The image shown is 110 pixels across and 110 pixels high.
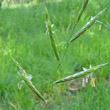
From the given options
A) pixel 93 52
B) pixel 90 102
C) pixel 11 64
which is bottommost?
pixel 93 52

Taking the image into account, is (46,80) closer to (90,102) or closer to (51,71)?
(51,71)

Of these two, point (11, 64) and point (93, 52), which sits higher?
point (11, 64)

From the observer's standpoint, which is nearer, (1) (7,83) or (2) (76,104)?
(2) (76,104)

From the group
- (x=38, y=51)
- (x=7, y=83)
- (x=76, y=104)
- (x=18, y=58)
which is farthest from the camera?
(x=38, y=51)

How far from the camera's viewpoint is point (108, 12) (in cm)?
349

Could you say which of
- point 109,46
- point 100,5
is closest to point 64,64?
point 109,46

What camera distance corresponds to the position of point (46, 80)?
1.98 metres

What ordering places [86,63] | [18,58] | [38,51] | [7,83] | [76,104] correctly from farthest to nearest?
[38,51]
[18,58]
[86,63]
[7,83]
[76,104]

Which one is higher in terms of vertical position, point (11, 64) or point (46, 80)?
point (11, 64)

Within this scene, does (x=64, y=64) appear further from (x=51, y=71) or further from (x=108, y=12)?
(x=108, y=12)

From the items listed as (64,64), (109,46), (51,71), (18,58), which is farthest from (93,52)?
(18,58)

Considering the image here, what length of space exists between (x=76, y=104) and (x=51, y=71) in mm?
594

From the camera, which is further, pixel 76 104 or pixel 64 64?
pixel 64 64

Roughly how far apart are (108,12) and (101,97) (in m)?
2.22
